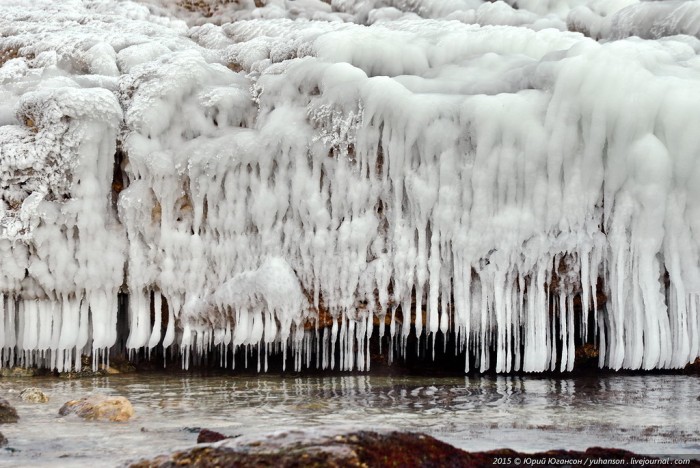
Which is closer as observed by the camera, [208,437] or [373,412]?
[208,437]

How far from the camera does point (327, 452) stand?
2.25 metres

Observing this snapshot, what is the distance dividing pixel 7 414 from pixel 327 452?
2.42 m

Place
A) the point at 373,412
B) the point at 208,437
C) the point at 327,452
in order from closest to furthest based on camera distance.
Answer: the point at 327,452, the point at 208,437, the point at 373,412

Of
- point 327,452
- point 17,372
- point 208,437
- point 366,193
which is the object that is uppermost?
point 366,193

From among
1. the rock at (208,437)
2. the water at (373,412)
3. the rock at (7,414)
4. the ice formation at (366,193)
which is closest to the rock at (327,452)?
the water at (373,412)

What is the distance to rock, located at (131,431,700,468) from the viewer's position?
224cm

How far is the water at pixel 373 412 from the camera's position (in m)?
3.16

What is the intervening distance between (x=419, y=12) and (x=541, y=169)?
133 inches

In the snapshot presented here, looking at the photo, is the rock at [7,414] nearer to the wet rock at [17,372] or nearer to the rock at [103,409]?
the rock at [103,409]

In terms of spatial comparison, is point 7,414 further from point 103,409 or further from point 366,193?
point 366,193

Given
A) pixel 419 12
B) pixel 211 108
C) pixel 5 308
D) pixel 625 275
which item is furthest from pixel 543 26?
pixel 5 308

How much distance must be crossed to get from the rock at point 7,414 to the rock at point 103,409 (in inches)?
10.3

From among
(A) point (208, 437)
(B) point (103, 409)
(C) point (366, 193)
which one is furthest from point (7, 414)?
(C) point (366, 193)

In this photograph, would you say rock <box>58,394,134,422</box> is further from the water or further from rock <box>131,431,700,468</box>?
rock <box>131,431,700,468</box>
